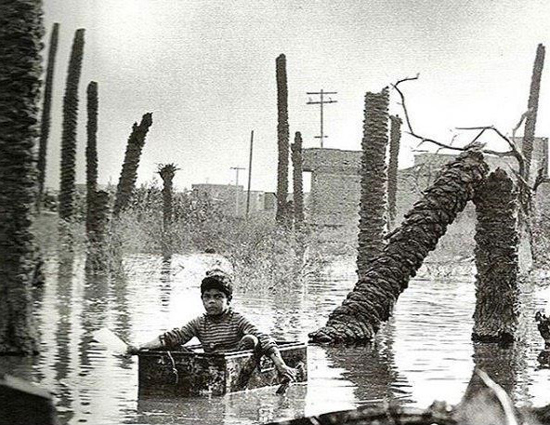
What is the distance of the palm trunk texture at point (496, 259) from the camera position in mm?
4246

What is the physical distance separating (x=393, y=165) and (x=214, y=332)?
1400mm

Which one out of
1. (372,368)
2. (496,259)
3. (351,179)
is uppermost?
(351,179)

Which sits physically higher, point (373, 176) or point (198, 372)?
point (373, 176)

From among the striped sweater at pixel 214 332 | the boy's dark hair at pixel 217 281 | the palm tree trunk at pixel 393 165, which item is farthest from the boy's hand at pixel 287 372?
the palm tree trunk at pixel 393 165

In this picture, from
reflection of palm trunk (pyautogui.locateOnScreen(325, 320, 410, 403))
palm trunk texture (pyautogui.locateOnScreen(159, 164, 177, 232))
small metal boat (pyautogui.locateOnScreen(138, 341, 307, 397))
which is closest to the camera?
small metal boat (pyautogui.locateOnScreen(138, 341, 307, 397))

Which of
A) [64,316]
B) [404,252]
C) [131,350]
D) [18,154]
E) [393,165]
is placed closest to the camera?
[131,350]

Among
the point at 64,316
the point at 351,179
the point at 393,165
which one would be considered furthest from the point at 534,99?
the point at 64,316

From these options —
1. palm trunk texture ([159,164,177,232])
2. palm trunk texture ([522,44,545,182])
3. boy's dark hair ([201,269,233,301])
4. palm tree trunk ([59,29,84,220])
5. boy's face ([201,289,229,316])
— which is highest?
palm trunk texture ([522,44,545,182])

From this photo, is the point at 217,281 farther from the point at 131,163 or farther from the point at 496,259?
the point at 496,259

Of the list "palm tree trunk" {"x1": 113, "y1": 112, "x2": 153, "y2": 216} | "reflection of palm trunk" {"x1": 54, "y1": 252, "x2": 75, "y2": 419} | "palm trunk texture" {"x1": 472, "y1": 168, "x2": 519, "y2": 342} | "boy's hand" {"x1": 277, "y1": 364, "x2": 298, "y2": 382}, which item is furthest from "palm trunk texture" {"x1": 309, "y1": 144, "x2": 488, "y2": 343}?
"boy's hand" {"x1": 277, "y1": 364, "x2": 298, "y2": 382}

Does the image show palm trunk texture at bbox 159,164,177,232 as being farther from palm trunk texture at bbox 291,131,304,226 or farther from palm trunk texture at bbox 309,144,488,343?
palm trunk texture at bbox 309,144,488,343

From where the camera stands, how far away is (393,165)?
13.0 feet

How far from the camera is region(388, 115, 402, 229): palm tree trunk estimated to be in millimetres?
3768

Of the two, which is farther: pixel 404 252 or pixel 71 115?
pixel 404 252
